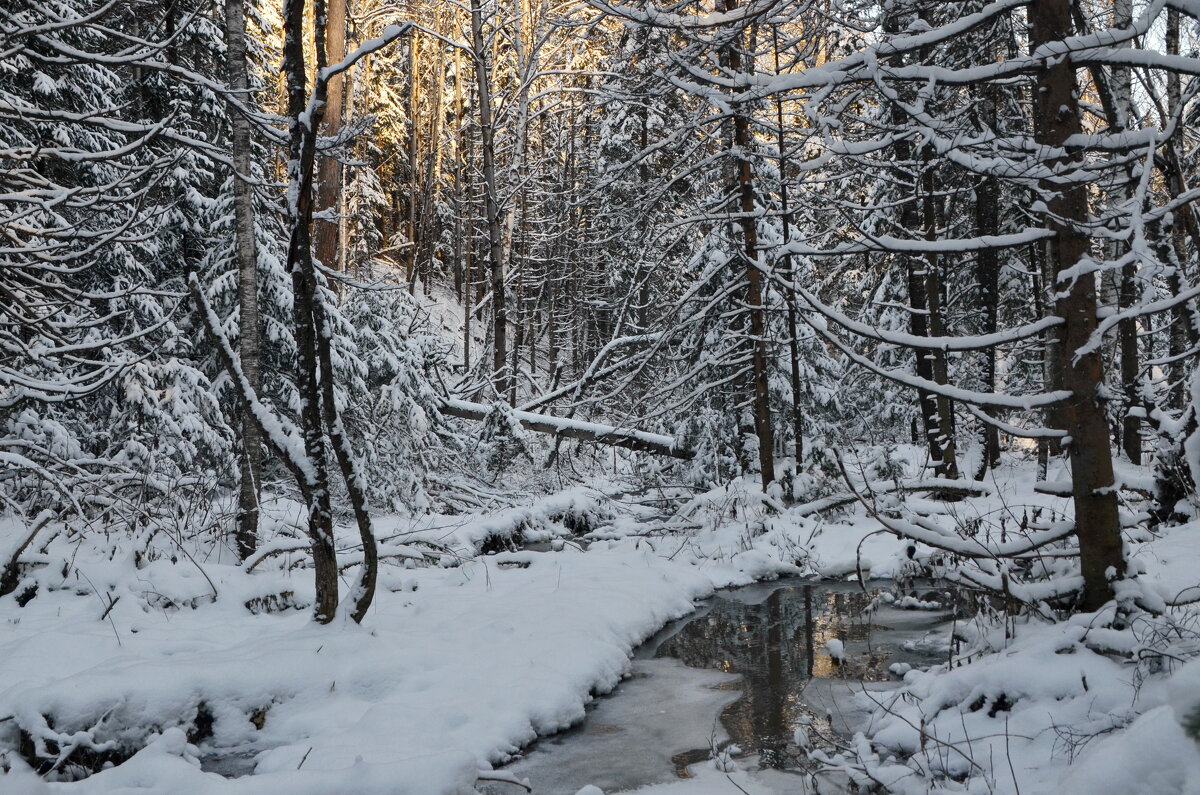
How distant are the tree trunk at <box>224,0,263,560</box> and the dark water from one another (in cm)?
439

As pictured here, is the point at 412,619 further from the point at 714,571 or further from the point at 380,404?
the point at 380,404

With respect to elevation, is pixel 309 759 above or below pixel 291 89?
below

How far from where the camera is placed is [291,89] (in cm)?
555

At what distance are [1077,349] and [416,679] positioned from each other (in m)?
4.53

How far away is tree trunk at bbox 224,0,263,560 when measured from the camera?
26.5ft

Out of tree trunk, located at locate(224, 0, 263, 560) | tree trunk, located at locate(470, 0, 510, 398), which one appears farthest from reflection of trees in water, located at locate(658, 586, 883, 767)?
tree trunk, located at locate(470, 0, 510, 398)

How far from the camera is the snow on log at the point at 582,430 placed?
1406 centimetres

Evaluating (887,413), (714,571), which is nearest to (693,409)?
(714,571)

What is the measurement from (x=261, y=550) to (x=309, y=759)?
341cm

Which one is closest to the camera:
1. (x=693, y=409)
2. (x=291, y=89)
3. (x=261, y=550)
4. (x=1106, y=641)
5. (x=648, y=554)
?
(x=1106, y=641)

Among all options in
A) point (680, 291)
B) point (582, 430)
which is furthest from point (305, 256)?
point (680, 291)

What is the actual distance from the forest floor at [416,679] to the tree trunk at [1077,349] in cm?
29

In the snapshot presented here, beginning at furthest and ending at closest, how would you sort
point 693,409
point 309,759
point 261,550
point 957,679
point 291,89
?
point 693,409
point 261,550
point 291,89
point 957,679
point 309,759

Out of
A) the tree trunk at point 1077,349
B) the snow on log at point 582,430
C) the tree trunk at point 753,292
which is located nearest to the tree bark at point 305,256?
the tree trunk at point 1077,349
